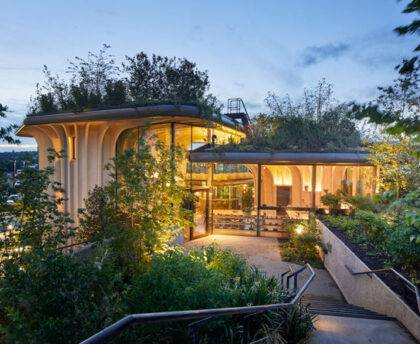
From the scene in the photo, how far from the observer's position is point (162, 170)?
7.06m

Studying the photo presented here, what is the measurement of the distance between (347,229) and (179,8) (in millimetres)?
10174

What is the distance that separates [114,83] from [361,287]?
1074 cm

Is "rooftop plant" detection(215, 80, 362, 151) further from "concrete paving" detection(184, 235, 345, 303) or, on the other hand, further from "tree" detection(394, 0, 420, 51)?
"tree" detection(394, 0, 420, 51)

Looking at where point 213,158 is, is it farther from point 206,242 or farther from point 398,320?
point 398,320

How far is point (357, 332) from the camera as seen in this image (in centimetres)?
455

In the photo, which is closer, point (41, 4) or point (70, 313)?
point (70, 313)

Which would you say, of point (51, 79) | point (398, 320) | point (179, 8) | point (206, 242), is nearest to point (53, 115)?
point (51, 79)

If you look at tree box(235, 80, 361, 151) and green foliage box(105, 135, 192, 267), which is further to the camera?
tree box(235, 80, 361, 151)

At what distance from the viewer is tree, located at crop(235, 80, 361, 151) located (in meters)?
14.7

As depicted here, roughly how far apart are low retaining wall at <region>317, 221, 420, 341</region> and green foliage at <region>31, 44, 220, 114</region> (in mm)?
6562

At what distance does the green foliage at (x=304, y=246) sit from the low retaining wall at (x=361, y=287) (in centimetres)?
35

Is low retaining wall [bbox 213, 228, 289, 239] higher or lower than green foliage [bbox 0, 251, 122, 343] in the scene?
lower

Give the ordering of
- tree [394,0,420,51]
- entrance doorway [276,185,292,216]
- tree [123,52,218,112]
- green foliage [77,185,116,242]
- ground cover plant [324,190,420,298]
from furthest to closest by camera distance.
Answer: entrance doorway [276,185,292,216] < tree [123,52,218,112] < green foliage [77,185,116,242] < ground cover plant [324,190,420,298] < tree [394,0,420,51]

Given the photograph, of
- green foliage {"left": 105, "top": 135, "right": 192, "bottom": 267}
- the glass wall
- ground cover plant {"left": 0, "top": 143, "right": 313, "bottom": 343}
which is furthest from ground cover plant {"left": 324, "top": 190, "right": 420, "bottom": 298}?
the glass wall
